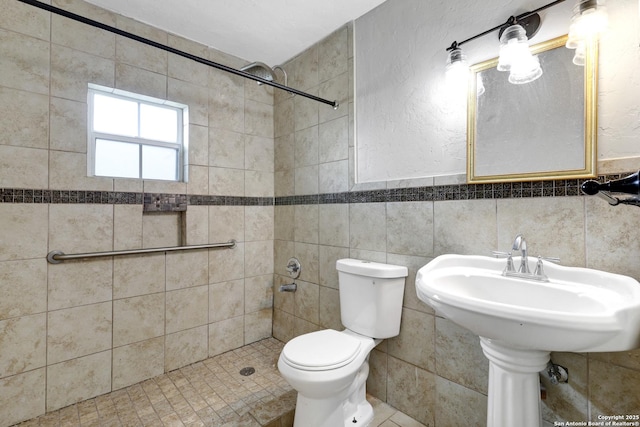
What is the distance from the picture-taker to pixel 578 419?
3.53 feet

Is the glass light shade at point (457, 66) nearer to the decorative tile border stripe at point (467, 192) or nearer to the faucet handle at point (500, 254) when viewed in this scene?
the decorative tile border stripe at point (467, 192)

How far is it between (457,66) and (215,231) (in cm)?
187

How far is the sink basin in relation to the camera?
717mm

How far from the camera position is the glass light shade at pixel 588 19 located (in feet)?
3.25

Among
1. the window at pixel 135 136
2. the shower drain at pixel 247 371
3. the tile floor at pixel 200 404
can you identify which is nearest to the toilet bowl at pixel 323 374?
the tile floor at pixel 200 404

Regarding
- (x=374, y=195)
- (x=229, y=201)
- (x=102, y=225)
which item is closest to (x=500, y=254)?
(x=374, y=195)

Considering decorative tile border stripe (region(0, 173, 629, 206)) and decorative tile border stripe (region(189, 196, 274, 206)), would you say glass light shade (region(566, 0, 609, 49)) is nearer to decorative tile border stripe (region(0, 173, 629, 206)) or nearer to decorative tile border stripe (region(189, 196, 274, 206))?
decorative tile border stripe (region(0, 173, 629, 206))

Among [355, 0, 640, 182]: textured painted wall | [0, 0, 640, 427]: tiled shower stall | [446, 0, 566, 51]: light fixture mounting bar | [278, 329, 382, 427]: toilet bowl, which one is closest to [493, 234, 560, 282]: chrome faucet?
[0, 0, 640, 427]: tiled shower stall

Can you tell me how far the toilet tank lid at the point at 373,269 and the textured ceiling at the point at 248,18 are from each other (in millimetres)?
1554

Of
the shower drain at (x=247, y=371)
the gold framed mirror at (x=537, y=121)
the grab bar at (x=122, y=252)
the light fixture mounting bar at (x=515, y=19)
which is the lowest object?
the shower drain at (x=247, y=371)

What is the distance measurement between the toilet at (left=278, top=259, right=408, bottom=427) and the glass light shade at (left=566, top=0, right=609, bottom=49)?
1.19 meters

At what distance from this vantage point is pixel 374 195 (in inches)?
68.3

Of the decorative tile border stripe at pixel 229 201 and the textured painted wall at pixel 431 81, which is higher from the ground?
the textured painted wall at pixel 431 81

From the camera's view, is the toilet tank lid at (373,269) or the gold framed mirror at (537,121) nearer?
the gold framed mirror at (537,121)
